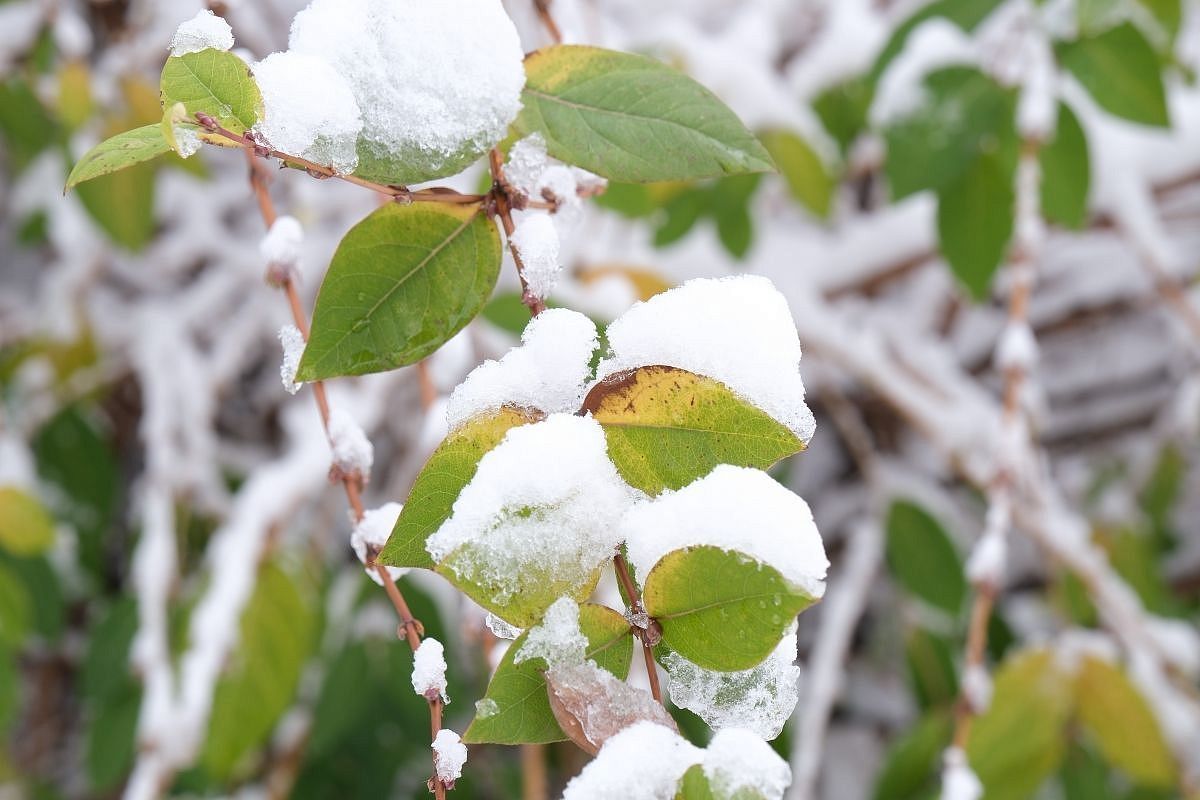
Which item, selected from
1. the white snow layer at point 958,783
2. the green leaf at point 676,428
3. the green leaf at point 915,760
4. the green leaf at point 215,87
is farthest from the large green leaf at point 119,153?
the green leaf at point 915,760

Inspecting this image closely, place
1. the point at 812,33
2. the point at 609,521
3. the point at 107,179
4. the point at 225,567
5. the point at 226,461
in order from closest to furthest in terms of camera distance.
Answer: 1. the point at 609,521
2. the point at 225,567
3. the point at 107,179
4. the point at 226,461
5. the point at 812,33

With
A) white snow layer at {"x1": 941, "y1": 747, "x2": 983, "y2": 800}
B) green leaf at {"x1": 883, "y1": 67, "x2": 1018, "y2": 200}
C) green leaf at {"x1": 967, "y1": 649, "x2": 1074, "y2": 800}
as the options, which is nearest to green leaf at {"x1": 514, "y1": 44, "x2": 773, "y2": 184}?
white snow layer at {"x1": 941, "y1": 747, "x2": 983, "y2": 800}

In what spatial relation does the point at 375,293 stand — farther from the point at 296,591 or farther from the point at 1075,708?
the point at 1075,708

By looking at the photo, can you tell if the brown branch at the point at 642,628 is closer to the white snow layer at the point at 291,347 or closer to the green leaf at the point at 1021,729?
the white snow layer at the point at 291,347

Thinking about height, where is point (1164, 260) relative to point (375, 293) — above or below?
below

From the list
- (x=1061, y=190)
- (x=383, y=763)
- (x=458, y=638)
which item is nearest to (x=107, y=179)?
(x=458, y=638)

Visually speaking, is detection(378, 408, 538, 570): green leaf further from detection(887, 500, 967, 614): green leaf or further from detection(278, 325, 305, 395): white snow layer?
detection(887, 500, 967, 614): green leaf

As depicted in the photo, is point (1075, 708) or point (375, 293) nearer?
point (375, 293)

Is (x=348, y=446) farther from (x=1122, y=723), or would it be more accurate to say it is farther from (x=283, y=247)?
(x=1122, y=723)
